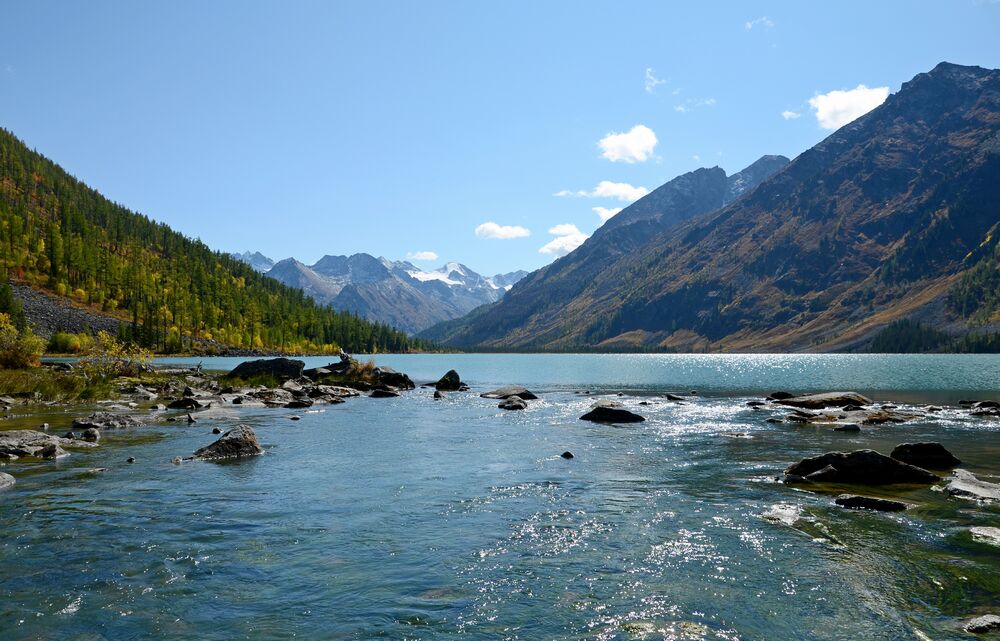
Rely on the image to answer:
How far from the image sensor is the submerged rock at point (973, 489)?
Answer: 72.9 ft

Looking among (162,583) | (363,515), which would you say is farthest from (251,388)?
(162,583)

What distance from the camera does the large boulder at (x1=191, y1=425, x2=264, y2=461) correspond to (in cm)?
3030

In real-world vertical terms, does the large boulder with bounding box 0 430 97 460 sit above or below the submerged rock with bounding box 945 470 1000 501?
above

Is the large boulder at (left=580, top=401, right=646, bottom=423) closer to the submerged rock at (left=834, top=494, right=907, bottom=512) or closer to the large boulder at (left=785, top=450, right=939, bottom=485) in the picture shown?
the large boulder at (left=785, top=450, right=939, bottom=485)

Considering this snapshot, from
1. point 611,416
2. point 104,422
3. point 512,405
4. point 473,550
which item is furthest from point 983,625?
point 512,405

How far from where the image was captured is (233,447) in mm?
31062

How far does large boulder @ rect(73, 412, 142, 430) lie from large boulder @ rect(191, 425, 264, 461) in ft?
46.7

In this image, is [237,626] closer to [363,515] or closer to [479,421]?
[363,515]

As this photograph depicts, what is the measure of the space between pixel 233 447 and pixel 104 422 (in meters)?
16.2

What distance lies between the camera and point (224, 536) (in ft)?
58.1

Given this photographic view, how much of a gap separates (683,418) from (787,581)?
3922 cm

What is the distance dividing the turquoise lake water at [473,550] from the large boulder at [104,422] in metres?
8.55

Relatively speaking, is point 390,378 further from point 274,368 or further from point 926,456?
point 926,456

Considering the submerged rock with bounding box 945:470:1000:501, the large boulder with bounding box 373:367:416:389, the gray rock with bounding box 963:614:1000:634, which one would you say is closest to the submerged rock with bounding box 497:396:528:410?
the large boulder with bounding box 373:367:416:389
